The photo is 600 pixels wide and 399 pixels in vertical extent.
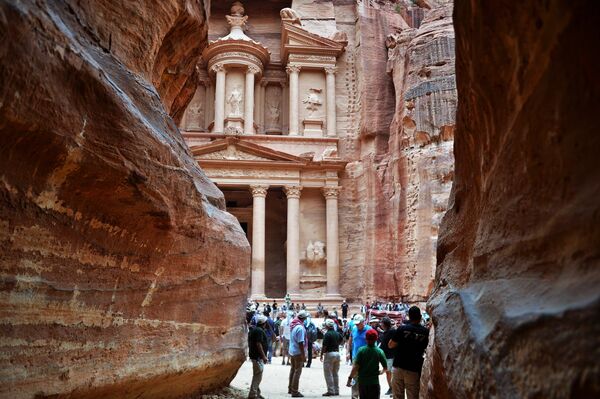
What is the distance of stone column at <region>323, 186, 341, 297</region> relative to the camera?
2557 cm

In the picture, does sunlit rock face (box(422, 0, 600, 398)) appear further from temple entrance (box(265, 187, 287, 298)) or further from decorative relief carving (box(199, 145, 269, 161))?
temple entrance (box(265, 187, 287, 298))

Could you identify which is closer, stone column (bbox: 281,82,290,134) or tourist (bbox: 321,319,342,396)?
tourist (bbox: 321,319,342,396)

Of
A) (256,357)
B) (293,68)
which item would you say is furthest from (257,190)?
(256,357)

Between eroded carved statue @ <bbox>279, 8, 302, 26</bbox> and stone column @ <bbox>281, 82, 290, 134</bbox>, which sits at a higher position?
eroded carved statue @ <bbox>279, 8, 302, 26</bbox>

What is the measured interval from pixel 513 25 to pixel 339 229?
81.3ft

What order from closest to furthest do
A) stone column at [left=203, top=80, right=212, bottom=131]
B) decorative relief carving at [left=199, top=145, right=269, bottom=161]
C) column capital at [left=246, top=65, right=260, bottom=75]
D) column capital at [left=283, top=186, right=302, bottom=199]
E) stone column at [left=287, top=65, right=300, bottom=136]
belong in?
decorative relief carving at [left=199, top=145, right=269, bottom=161]
column capital at [left=283, top=186, right=302, bottom=199]
stone column at [left=287, top=65, right=300, bottom=136]
column capital at [left=246, top=65, right=260, bottom=75]
stone column at [left=203, top=80, right=212, bottom=131]

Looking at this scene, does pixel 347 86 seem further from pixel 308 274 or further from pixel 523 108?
pixel 523 108

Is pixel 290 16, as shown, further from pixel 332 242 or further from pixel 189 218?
pixel 189 218

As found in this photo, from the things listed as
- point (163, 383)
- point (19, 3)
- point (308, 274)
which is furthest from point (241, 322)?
point (308, 274)

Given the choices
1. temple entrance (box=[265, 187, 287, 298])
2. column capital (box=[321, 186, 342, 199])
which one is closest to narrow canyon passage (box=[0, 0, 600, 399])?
column capital (box=[321, 186, 342, 199])

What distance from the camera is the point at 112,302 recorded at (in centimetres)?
460

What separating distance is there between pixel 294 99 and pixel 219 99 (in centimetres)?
394

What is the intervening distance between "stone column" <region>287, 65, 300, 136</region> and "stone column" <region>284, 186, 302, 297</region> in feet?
12.7

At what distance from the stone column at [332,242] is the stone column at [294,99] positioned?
4.06 metres
